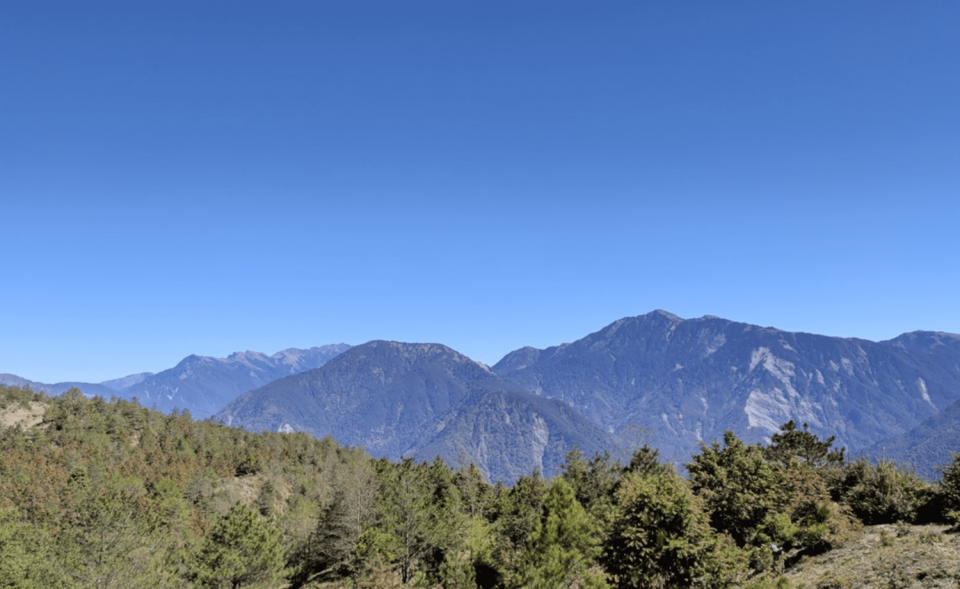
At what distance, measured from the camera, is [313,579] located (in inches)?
2534

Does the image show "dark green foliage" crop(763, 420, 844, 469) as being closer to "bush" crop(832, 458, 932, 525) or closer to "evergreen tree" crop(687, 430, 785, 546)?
"bush" crop(832, 458, 932, 525)

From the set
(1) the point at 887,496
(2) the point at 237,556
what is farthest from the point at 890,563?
(2) the point at 237,556

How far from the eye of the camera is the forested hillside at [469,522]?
23.0m

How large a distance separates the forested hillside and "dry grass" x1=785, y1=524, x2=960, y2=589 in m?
1.31

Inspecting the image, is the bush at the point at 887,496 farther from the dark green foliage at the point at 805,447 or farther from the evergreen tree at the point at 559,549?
the evergreen tree at the point at 559,549

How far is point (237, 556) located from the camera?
44.4 metres

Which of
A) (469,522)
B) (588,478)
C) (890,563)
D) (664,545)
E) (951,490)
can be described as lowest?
(469,522)

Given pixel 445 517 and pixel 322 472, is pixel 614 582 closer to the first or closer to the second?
pixel 445 517

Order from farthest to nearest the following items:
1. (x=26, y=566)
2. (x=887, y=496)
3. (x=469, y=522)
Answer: (x=469, y=522), (x=26, y=566), (x=887, y=496)

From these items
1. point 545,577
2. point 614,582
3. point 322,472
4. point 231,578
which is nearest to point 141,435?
point 322,472

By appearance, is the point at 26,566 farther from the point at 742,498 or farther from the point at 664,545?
the point at 742,498

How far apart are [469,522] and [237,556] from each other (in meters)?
26.3

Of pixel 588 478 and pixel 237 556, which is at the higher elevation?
pixel 588 478

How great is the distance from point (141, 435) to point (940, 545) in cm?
13704
